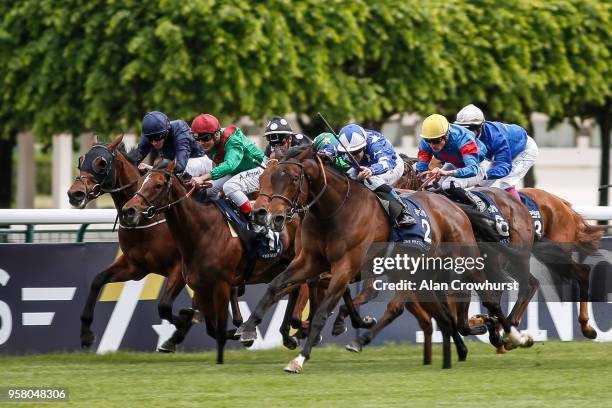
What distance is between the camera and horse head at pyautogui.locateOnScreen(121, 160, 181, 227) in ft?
32.1

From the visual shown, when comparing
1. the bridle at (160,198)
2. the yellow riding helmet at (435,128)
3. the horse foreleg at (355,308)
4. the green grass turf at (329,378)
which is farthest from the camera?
the yellow riding helmet at (435,128)

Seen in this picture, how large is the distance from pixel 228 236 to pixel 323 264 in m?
1.39

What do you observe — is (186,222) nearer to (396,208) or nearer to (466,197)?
(396,208)

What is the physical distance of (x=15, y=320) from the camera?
11.1 meters

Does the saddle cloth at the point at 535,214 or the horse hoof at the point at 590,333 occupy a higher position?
the saddle cloth at the point at 535,214

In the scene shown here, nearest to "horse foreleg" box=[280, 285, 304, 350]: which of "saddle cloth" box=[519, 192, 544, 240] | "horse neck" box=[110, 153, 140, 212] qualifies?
"horse neck" box=[110, 153, 140, 212]

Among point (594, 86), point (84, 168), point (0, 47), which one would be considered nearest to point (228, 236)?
point (84, 168)

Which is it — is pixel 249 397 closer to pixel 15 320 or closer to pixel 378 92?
pixel 15 320

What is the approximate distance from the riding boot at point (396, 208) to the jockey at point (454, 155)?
2.68 feet

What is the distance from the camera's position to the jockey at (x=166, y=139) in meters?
10.5

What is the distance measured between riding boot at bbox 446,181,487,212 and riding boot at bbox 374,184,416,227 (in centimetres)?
94

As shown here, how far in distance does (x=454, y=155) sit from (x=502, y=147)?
75 cm

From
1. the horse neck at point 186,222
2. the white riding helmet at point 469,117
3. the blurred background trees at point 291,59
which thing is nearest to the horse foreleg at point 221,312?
the horse neck at point 186,222

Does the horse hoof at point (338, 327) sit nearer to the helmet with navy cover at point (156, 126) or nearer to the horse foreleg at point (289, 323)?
the horse foreleg at point (289, 323)
